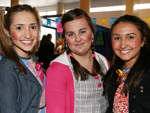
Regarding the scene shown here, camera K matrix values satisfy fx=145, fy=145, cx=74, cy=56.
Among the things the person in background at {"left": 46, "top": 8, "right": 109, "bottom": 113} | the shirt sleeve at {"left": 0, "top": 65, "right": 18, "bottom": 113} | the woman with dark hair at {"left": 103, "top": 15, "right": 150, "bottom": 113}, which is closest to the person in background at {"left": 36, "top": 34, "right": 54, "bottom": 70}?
the person in background at {"left": 46, "top": 8, "right": 109, "bottom": 113}

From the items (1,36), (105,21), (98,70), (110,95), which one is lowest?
(110,95)

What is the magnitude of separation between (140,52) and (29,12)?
1.20 metres

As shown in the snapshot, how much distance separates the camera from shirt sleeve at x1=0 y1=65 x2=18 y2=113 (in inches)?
44.4

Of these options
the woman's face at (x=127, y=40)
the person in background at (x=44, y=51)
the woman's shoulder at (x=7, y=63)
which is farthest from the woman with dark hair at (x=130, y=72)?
the person in background at (x=44, y=51)

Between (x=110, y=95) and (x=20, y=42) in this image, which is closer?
(x=20, y=42)

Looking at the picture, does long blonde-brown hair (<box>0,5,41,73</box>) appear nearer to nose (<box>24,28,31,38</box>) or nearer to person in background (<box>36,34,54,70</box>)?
nose (<box>24,28,31,38</box>)

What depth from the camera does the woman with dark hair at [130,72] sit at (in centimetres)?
131

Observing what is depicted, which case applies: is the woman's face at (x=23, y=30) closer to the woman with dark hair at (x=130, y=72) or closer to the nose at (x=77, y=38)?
the nose at (x=77, y=38)

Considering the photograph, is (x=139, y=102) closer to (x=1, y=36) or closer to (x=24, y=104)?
(x=24, y=104)

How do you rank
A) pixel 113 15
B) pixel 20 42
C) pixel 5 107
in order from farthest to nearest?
pixel 113 15
pixel 20 42
pixel 5 107

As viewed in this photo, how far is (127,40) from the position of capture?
1406 mm

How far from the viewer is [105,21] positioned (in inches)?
408

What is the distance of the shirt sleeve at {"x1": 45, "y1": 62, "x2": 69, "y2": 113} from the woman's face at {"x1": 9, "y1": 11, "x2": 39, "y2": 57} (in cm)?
35

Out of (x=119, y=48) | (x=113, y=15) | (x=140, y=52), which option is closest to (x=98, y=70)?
(x=119, y=48)
